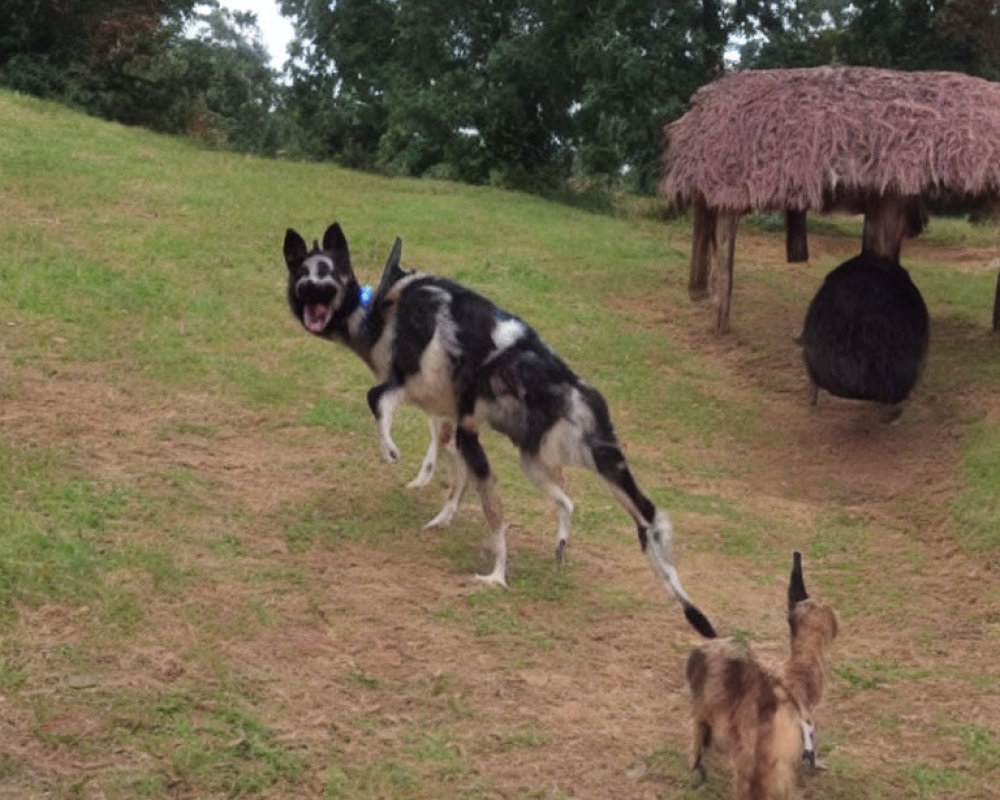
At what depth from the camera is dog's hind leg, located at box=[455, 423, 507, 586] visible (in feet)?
24.0

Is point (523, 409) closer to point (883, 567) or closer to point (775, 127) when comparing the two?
point (883, 567)

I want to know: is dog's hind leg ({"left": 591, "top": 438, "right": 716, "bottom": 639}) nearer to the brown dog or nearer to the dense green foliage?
the brown dog

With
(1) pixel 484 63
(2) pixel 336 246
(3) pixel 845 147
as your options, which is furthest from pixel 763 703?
(1) pixel 484 63

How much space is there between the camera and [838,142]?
1197cm

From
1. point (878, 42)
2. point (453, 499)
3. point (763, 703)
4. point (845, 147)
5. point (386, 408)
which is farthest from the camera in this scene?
point (878, 42)

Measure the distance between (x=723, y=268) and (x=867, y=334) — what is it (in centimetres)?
280

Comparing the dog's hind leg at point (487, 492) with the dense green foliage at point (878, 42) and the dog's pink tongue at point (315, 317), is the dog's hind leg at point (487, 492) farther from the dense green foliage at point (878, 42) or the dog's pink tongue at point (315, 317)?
the dense green foliage at point (878, 42)

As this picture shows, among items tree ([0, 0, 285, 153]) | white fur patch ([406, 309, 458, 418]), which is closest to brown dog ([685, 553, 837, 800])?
white fur patch ([406, 309, 458, 418])

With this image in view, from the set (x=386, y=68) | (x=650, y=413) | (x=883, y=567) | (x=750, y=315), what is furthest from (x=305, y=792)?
(x=386, y=68)

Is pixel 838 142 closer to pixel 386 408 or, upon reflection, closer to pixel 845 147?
pixel 845 147

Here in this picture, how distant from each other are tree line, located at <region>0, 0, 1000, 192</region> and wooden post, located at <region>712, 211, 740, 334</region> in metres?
7.61

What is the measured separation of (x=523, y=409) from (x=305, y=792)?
8.73 ft

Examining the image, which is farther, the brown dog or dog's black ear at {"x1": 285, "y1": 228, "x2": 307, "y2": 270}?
dog's black ear at {"x1": 285, "y1": 228, "x2": 307, "y2": 270}

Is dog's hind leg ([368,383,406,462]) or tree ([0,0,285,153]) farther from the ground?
tree ([0,0,285,153])
